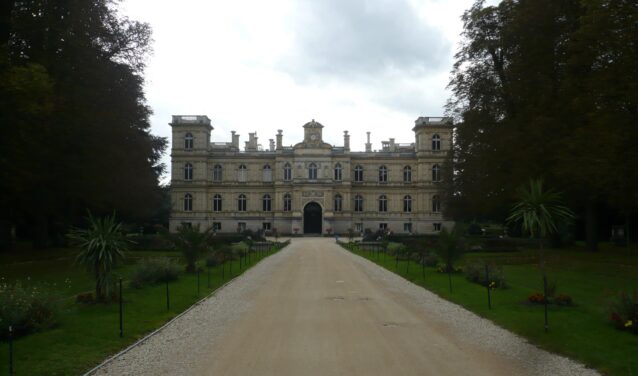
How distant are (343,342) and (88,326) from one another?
517cm

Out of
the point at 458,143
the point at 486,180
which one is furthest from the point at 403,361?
the point at 458,143

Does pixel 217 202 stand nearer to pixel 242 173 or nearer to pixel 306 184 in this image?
pixel 242 173

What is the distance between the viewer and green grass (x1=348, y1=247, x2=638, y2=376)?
930 centimetres

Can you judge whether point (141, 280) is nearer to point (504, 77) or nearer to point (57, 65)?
point (57, 65)

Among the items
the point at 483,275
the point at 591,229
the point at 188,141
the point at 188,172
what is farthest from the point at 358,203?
the point at 483,275

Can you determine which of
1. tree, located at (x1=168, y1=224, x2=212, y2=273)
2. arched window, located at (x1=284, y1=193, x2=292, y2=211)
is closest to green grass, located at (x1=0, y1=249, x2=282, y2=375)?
tree, located at (x1=168, y1=224, x2=212, y2=273)

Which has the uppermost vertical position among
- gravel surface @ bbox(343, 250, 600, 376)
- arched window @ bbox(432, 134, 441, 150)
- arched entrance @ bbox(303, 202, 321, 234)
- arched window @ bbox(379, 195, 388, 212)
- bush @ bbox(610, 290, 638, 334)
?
arched window @ bbox(432, 134, 441, 150)

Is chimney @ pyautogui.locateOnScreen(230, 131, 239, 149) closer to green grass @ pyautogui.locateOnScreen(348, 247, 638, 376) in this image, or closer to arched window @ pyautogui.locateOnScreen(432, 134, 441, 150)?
arched window @ pyautogui.locateOnScreen(432, 134, 441, 150)

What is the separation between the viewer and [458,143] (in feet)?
117

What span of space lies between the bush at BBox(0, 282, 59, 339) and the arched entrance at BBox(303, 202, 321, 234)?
60144mm

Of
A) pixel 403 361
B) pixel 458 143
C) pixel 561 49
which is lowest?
pixel 403 361

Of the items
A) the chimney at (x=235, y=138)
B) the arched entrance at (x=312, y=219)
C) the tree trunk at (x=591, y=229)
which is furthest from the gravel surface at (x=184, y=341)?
the chimney at (x=235, y=138)

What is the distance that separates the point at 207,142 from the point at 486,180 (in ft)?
157

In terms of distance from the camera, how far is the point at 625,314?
A: 35.5 ft
